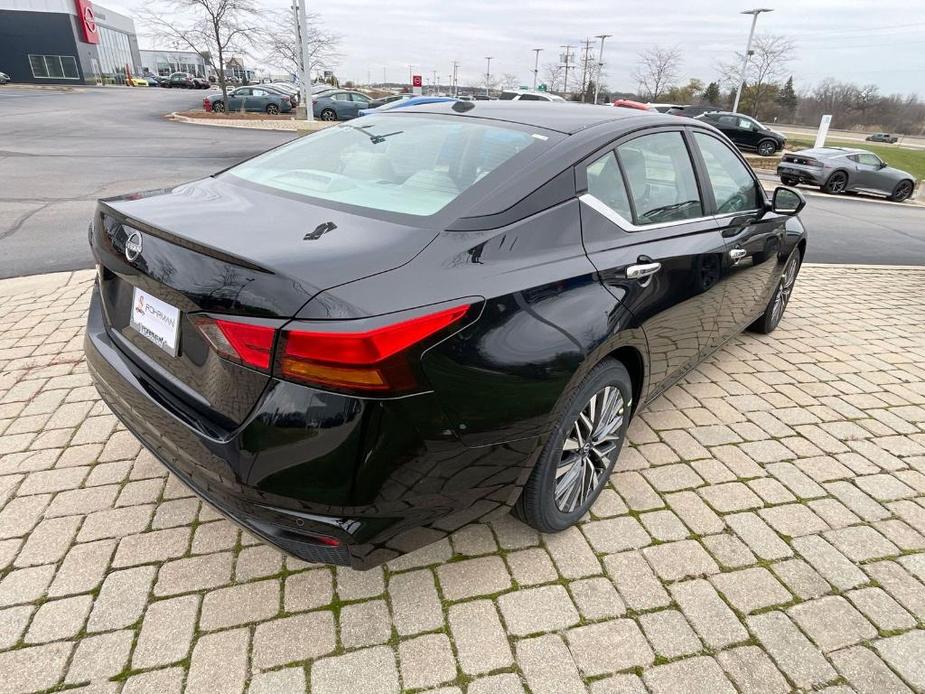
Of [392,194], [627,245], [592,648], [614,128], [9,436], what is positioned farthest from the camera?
[9,436]

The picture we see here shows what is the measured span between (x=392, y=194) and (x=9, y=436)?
7.88 ft

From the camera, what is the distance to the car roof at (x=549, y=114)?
8.15ft

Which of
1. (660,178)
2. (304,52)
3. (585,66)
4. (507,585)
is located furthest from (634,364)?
(585,66)

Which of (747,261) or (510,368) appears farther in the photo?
(747,261)

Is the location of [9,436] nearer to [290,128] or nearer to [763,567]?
[763,567]

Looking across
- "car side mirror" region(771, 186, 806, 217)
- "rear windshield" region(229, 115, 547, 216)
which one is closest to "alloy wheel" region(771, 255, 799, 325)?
"car side mirror" region(771, 186, 806, 217)

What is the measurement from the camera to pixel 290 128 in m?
23.2

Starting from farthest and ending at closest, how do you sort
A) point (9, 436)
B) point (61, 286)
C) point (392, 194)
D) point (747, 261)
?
point (61, 286) → point (747, 261) → point (9, 436) → point (392, 194)

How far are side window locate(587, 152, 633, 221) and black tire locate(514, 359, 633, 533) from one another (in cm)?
64

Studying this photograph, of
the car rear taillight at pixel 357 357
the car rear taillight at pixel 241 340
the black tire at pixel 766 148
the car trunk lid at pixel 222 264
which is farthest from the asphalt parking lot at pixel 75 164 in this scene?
the black tire at pixel 766 148

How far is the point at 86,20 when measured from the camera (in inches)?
2376

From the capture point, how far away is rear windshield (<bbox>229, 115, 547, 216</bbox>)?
214 cm

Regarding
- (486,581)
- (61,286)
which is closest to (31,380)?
(61,286)

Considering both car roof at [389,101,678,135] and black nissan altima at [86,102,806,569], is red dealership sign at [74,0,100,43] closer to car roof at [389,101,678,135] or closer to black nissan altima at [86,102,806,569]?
car roof at [389,101,678,135]
